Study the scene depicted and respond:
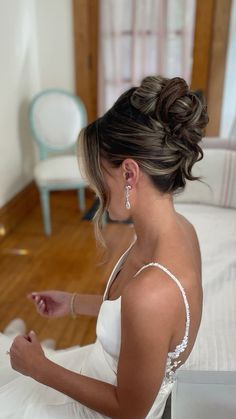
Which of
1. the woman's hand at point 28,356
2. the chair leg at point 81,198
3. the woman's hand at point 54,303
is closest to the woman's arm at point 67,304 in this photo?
the woman's hand at point 54,303

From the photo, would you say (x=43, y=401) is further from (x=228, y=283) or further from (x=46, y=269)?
(x=46, y=269)

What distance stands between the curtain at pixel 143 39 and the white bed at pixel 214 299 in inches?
53.6

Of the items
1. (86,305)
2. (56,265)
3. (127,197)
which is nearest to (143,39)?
(56,265)

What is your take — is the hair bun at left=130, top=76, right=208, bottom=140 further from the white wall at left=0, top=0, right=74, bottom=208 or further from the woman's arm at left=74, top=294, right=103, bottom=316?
the white wall at left=0, top=0, right=74, bottom=208

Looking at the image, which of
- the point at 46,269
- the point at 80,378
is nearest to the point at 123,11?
the point at 46,269

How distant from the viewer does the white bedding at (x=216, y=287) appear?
42.6 inches

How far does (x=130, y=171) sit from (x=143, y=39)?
8.69ft

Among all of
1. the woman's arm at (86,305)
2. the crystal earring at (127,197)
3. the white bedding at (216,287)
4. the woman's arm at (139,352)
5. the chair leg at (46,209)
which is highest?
the crystal earring at (127,197)

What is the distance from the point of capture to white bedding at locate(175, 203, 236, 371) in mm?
1081

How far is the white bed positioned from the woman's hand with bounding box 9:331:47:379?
0.33m

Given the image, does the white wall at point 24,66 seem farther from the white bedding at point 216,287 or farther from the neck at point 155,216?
the neck at point 155,216

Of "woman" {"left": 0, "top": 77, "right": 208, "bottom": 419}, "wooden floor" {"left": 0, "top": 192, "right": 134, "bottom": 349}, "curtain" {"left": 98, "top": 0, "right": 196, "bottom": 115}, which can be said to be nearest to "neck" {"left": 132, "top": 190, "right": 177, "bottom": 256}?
"woman" {"left": 0, "top": 77, "right": 208, "bottom": 419}

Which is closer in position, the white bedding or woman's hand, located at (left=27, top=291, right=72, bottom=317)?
the white bedding

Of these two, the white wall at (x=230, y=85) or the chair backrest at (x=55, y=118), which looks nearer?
the white wall at (x=230, y=85)
